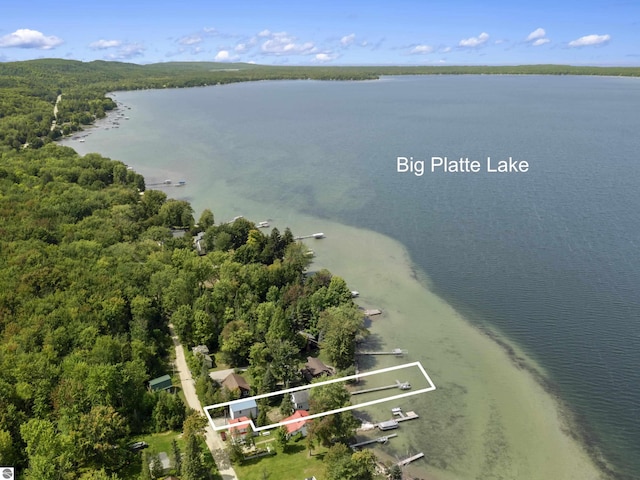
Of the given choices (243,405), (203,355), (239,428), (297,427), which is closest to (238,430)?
(239,428)

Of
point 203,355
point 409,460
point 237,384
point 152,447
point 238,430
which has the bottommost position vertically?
point 409,460

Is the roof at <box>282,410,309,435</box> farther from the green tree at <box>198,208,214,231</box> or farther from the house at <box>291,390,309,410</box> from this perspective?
the green tree at <box>198,208,214,231</box>

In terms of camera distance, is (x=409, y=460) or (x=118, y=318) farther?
(x=118, y=318)

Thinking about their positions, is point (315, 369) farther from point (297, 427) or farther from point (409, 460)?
point (409, 460)

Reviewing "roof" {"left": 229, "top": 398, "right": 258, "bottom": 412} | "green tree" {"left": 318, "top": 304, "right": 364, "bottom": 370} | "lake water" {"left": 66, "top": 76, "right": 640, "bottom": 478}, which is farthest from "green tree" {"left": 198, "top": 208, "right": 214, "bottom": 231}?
"roof" {"left": 229, "top": 398, "right": 258, "bottom": 412}

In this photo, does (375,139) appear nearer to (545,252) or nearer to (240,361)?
(545,252)

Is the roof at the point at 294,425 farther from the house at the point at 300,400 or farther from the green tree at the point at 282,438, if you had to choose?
the house at the point at 300,400

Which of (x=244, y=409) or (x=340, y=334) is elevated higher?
(x=340, y=334)

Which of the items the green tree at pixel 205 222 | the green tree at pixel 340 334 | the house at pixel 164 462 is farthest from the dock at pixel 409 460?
the green tree at pixel 205 222
